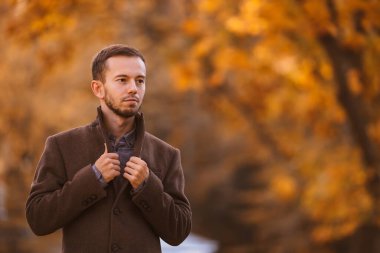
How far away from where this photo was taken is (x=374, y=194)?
10023 millimetres

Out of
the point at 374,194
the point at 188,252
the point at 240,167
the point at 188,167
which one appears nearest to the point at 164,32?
the point at 374,194

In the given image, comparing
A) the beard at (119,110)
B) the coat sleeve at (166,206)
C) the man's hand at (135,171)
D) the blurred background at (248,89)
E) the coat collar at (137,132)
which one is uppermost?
the blurred background at (248,89)

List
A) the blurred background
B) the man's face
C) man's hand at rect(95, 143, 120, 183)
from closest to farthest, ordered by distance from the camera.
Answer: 1. man's hand at rect(95, 143, 120, 183)
2. the man's face
3. the blurred background

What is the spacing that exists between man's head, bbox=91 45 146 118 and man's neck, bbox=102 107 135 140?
0.03 metres

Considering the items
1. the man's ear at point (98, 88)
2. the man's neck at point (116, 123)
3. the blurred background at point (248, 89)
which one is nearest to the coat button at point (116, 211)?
the man's neck at point (116, 123)

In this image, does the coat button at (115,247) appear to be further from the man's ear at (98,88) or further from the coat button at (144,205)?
the man's ear at (98,88)

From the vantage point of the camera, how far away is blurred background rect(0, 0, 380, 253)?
8547mm

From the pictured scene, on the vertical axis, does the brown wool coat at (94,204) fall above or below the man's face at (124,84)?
below

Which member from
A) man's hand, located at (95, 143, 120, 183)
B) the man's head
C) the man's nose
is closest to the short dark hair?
the man's head

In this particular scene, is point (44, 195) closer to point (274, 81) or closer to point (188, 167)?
point (274, 81)

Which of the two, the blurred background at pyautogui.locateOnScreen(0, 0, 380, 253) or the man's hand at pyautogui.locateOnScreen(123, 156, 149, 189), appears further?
the blurred background at pyautogui.locateOnScreen(0, 0, 380, 253)

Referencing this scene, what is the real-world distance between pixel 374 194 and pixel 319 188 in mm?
1616

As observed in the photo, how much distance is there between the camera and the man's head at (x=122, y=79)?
10.6 feet

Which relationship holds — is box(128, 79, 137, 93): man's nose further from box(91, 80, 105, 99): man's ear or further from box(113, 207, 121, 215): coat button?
box(113, 207, 121, 215): coat button
